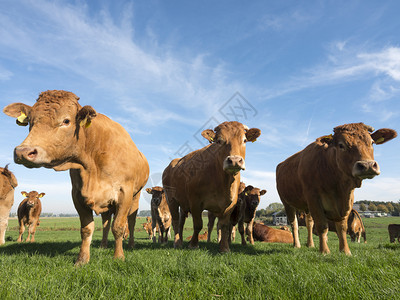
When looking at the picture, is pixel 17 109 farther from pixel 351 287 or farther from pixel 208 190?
pixel 351 287

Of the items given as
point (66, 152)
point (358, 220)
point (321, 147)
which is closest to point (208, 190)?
point (321, 147)

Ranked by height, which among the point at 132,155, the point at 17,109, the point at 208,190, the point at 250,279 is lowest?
the point at 250,279

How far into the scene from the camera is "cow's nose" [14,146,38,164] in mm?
3348

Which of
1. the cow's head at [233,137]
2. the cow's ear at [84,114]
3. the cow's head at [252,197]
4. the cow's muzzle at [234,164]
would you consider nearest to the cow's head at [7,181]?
the cow's ear at [84,114]

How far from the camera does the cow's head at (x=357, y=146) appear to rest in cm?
453

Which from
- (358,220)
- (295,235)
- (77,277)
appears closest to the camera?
(77,277)

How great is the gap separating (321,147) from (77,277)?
5592 millimetres

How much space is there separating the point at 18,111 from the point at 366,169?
234 inches

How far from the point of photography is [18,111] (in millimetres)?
4250

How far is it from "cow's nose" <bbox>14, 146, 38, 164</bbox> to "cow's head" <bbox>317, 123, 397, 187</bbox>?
5.17 m

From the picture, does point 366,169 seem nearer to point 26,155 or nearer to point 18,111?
point 26,155

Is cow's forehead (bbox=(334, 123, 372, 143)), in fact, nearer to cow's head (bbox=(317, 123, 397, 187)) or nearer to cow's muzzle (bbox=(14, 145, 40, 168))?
cow's head (bbox=(317, 123, 397, 187))

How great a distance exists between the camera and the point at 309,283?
278 cm

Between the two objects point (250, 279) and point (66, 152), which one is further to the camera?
point (66, 152)
